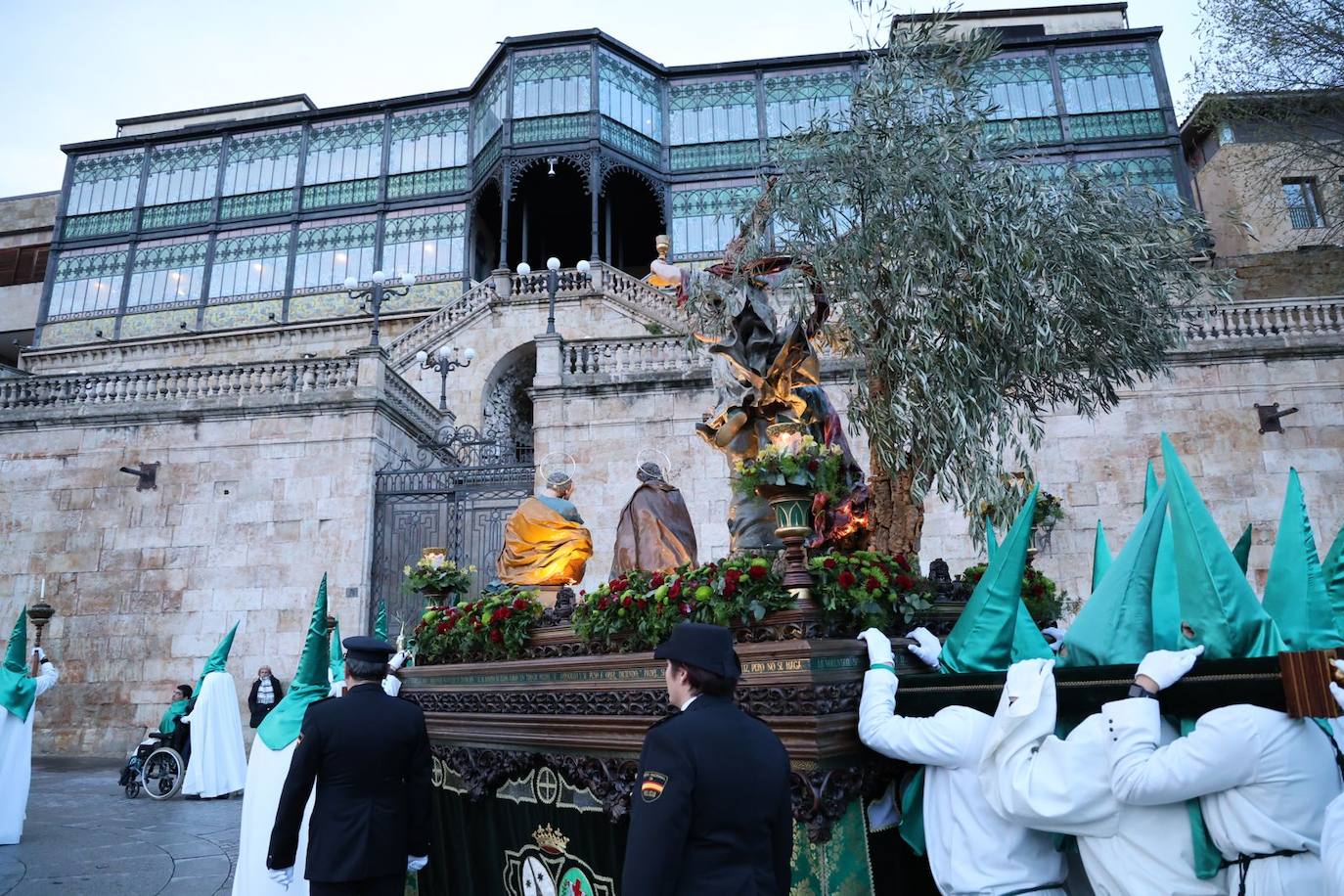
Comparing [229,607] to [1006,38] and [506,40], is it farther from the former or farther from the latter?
[1006,38]

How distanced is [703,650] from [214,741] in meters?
11.1

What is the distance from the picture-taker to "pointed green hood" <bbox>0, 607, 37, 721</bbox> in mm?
9023

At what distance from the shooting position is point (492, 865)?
16.8ft

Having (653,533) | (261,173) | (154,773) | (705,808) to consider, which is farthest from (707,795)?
(261,173)

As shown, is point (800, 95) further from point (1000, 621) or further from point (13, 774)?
point (1000, 621)

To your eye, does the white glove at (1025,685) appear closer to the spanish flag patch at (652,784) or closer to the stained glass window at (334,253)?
the spanish flag patch at (652,784)

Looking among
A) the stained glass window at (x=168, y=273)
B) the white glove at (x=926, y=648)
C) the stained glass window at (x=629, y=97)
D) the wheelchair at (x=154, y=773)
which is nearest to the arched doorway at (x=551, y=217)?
the stained glass window at (x=629, y=97)

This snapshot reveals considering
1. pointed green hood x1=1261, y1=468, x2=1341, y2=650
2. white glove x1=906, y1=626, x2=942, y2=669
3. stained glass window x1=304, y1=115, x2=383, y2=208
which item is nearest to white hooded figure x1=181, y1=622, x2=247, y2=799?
white glove x1=906, y1=626, x2=942, y2=669

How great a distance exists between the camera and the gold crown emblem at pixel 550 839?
4.58 meters

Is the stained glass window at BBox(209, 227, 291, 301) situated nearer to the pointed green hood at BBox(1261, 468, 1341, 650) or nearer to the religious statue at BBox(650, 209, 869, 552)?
the religious statue at BBox(650, 209, 869, 552)

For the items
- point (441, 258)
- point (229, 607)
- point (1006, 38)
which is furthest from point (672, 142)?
point (229, 607)

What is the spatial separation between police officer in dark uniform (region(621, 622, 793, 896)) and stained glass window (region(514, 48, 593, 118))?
96.5 feet

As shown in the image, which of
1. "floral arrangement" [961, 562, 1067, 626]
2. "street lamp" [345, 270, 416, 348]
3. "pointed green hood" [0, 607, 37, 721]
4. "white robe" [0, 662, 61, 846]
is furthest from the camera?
"street lamp" [345, 270, 416, 348]

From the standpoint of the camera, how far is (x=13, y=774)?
8398 mm
